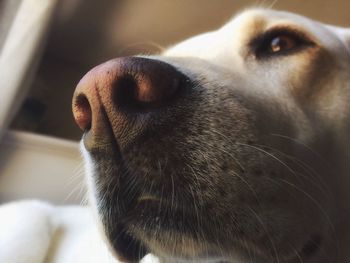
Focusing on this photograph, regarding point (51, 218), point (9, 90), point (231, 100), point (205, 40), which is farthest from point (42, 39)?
point (231, 100)

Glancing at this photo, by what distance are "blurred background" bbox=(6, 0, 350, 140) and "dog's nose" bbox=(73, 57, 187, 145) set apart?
167 cm

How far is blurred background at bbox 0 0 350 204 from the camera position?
231 cm

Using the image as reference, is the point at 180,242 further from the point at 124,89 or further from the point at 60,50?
the point at 60,50

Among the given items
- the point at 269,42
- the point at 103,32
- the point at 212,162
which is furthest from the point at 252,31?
the point at 103,32

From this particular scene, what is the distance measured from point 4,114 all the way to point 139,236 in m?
1.66

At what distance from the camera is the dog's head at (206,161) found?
0.66 meters

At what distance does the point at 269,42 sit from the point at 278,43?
2 centimetres

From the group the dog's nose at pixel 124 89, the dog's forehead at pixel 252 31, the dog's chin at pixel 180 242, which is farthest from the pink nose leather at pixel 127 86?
the dog's forehead at pixel 252 31

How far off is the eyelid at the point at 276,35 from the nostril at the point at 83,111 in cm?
47

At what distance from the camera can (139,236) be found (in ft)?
2.42

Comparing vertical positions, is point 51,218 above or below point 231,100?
below

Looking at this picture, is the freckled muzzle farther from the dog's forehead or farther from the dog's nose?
the dog's forehead

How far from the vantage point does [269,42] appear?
1.04 meters

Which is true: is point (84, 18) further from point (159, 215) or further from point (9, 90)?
point (159, 215)
